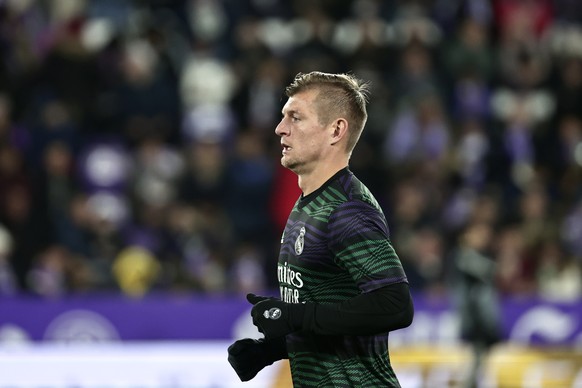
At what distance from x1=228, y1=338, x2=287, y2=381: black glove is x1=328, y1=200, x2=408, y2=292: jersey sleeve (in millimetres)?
575

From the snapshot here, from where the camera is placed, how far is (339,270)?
4223 mm

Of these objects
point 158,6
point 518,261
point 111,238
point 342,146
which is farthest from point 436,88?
point 342,146

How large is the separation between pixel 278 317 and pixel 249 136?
988 cm

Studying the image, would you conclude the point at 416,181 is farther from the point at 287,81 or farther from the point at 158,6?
the point at 158,6

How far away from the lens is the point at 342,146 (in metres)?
4.43

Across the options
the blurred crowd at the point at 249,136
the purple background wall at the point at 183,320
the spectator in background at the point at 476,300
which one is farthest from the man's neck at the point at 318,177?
the blurred crowd at the point at 249,136

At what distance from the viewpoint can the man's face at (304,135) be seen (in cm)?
439

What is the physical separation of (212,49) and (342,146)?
10962 mm

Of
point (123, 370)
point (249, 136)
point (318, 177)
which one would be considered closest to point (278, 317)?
point (318, 177)

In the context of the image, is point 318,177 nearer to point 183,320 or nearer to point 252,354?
point 252,354

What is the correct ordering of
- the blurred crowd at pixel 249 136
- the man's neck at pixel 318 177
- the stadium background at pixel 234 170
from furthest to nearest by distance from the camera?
the blurred crowd at pixel 249 136 < the stadium background at pixel 234 170 < the man's neck at pixel 318 177

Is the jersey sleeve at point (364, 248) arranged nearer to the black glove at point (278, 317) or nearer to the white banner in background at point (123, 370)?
the black glove at point (278, 317)

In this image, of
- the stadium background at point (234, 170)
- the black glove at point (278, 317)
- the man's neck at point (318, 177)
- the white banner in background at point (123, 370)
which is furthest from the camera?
the stadium background at point (234, 170)

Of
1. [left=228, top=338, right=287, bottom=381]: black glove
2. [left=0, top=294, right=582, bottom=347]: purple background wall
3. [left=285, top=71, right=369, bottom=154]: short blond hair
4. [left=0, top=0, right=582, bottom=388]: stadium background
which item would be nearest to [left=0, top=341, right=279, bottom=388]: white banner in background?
[left=0, top=0, right=582, bottom=388]: stadium background
